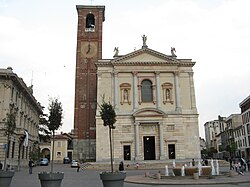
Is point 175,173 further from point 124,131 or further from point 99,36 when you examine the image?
point 99,36

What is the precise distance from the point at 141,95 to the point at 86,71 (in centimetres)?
1257

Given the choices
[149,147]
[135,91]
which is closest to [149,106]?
[135,91]

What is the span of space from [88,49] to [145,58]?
1251cm

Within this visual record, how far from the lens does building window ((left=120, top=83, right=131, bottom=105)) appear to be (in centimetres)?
4419

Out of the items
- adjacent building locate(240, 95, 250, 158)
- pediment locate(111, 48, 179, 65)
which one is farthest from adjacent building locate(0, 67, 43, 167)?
adjacent building locate(240, 95, 250, 158)

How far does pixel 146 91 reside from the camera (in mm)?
45156

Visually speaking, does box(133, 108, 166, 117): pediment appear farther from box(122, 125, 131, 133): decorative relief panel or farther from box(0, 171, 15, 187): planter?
box(0, 171, 15, 187): planter

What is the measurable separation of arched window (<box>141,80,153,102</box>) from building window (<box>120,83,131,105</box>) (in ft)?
7.36

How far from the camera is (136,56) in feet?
150

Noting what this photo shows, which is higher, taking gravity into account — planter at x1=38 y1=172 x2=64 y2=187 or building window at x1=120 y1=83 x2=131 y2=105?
building window at x1=120 y1=83 x2=131 y2=105

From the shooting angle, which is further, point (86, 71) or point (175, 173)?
point (86, 71)

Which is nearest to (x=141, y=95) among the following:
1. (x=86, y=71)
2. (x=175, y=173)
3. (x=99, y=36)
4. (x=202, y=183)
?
(x=86, y=71)

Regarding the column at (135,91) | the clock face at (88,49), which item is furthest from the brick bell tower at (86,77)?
the column at (135,91)

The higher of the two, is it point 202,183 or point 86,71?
point 86,71
